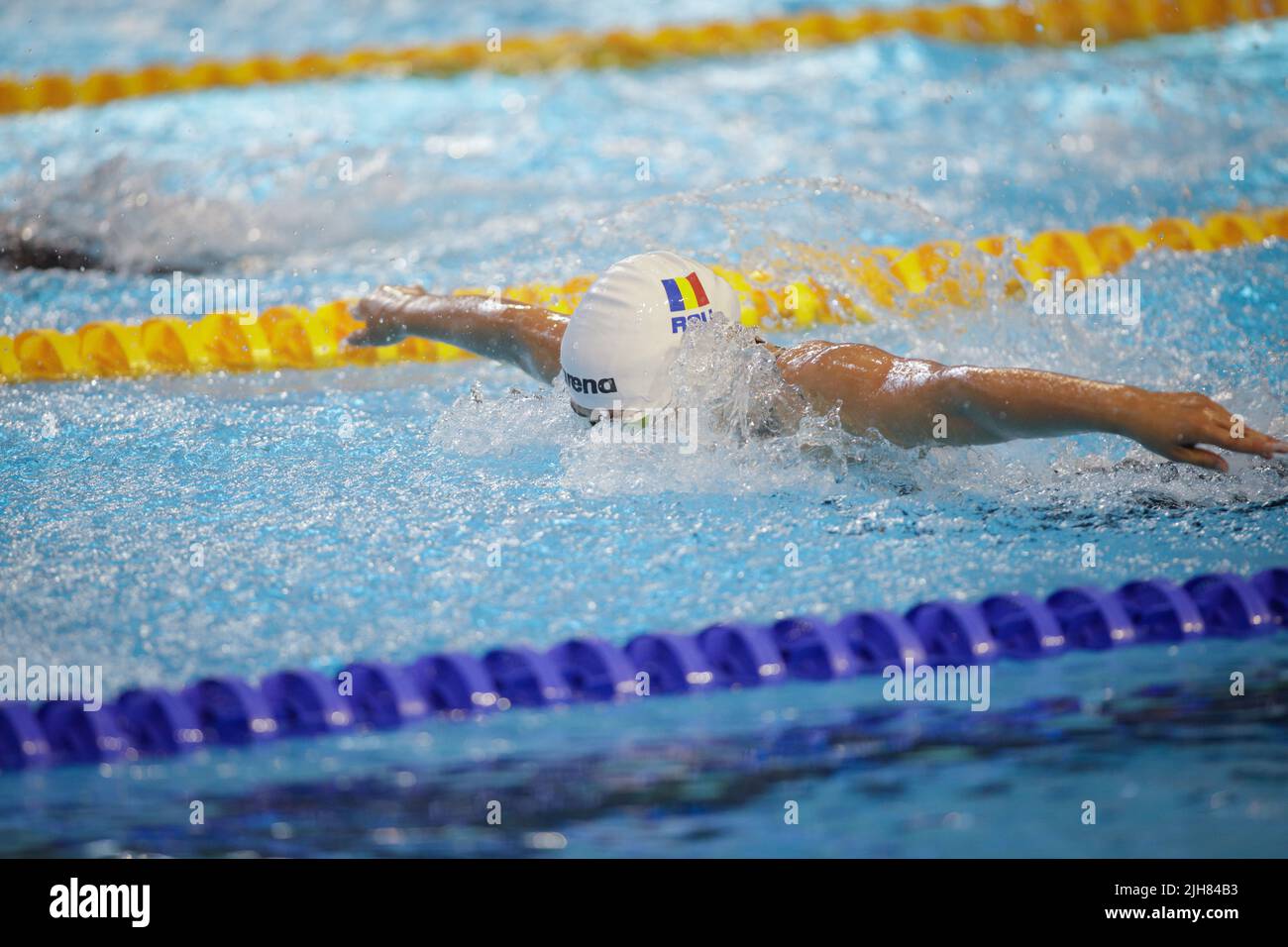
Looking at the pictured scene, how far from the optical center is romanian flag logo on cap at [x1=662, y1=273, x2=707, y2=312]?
10.5ft

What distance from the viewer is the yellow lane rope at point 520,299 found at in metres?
4.66

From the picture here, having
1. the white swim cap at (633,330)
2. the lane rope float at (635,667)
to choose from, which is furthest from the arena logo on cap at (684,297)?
the lane rope float at (635,667)

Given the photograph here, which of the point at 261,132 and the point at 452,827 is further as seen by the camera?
the point at 261,132

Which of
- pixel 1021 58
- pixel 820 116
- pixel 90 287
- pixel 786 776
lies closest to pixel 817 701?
pixel 786 776

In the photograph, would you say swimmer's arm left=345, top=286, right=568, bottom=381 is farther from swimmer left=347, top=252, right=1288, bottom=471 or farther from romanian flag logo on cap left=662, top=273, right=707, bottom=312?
romanian flag logo on cap left=662, top=273, right=707, bottom=312

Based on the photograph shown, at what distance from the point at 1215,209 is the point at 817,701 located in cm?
408

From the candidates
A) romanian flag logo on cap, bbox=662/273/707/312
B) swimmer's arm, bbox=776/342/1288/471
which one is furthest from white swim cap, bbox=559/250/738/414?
swimmer's arm, bbox=776/342/1288/471

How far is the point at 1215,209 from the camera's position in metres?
5.71
